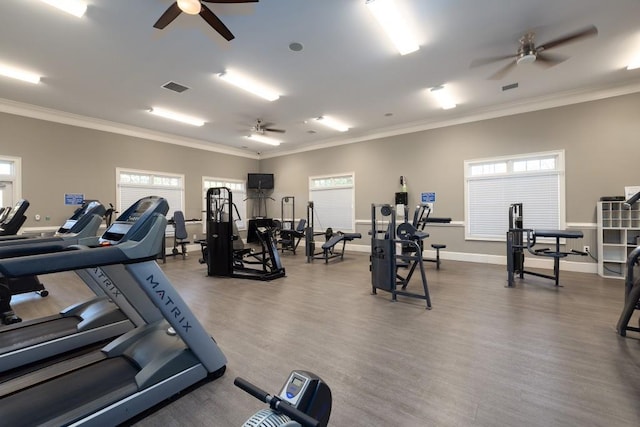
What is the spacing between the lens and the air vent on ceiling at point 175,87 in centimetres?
505

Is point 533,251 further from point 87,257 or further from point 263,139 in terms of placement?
point 263,139

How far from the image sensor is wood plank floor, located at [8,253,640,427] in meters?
1.75

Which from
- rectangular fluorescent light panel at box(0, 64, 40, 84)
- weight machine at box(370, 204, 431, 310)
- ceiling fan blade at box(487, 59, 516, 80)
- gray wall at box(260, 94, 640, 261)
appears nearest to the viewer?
weight machine at box(370, 204, 431, 310)

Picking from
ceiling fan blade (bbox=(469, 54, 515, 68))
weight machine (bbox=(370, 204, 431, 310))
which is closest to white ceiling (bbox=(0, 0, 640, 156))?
ceiling fan blade (bbox=(469, 54, 515, 68))

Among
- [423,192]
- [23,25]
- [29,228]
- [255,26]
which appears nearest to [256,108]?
[255,26]

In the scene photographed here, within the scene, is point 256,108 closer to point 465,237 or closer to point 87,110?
point 87,110

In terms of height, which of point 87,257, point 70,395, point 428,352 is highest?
point 87,257

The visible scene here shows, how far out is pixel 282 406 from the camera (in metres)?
0.96

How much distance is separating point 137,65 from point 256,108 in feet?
7.78

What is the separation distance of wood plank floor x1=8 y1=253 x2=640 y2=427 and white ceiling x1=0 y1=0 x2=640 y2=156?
3475 mm

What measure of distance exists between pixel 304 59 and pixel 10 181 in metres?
6.47

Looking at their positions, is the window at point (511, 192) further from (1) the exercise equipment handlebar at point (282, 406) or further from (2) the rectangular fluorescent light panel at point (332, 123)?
(1) the exercise equipment handlebar at point (282, 406)

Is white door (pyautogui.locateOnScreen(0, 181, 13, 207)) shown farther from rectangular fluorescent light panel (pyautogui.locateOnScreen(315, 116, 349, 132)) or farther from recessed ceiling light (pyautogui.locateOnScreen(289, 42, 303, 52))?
rectangular fluorescent light panel (pyautogui.locateOnScreen(315, 116, 349, 132))

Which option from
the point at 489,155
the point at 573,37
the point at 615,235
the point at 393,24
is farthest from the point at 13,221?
the point at 615,235
